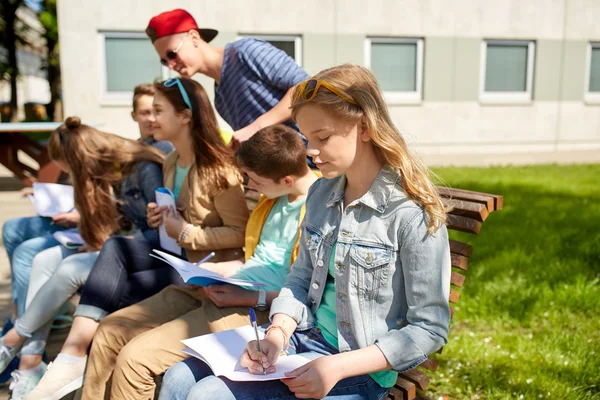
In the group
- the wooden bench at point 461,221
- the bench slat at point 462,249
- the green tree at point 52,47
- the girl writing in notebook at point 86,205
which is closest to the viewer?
the wooden bench at point 461,221

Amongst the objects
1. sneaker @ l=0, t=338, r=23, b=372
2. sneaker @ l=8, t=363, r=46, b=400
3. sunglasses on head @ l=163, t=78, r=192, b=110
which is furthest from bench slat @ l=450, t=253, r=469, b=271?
sneaker @ l=0, t=338, r=23, b=372

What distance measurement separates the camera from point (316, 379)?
1613 millimetres

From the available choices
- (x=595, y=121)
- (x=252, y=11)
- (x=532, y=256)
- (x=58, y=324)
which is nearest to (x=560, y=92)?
(x=595, y=121)

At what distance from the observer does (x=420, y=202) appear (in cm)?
176

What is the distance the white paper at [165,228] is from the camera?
2.87 m

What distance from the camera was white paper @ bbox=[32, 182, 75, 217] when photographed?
3.67 meters

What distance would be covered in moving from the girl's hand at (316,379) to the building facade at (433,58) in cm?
969

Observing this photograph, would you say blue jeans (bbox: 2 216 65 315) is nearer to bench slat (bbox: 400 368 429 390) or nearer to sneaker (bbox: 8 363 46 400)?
sneaker (bbox: 8 363 46 400)

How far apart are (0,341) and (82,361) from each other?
0.76 m

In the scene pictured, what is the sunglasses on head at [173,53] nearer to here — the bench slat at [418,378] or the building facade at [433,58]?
the bench slat at [418,378]

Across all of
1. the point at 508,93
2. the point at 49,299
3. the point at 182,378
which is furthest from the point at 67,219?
the point at 508,93

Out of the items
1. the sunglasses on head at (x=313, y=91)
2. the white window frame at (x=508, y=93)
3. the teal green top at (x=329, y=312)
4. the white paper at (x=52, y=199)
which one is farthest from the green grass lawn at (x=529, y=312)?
the white window frame at (x=508, y=93)

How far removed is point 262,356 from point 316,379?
0.21 meters

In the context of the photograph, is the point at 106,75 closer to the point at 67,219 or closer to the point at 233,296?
the point at 67,219
